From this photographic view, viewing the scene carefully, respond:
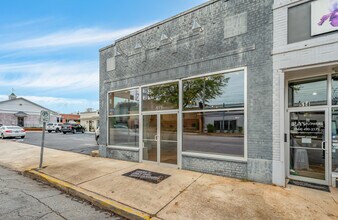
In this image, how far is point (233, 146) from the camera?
6160 mm

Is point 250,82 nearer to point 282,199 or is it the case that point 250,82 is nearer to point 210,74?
point 210,74

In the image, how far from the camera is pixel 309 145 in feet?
18.8

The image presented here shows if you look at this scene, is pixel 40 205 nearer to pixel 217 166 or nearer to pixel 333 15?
pixel 217 166

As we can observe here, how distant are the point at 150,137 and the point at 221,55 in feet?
14.2

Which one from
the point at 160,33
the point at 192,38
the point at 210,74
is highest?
the point at 160,33

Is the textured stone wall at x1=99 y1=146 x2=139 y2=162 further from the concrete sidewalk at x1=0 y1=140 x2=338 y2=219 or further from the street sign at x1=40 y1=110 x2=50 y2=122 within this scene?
the street sign at x1=40 y1=110 x2=50 y2=122

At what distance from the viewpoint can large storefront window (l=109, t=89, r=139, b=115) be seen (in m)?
8.67

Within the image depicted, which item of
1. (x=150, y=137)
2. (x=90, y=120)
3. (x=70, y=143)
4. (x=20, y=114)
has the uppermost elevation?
(x=20, y=114)

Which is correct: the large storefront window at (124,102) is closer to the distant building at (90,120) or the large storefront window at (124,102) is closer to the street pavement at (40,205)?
the street pavement at (40,205)

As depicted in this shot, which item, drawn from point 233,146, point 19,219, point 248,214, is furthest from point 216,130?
point 19,219

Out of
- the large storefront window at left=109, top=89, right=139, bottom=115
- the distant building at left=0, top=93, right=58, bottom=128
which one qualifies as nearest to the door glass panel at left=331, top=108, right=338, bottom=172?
the large storefront window at left=109, top=89, right=139, bottom=115

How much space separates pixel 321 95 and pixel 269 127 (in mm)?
1831

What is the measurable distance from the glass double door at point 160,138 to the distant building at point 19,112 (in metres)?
42.5

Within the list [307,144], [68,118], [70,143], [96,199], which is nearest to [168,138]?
[96,199]
